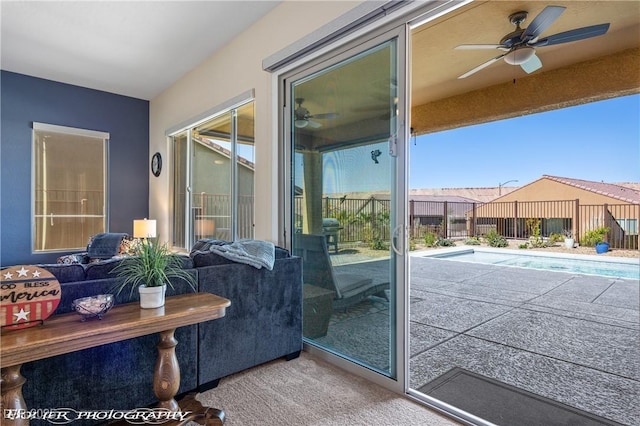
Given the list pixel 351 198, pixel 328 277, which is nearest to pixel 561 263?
pixel 328 277

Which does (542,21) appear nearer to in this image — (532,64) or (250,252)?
(532,64)

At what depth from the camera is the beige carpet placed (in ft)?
5.91

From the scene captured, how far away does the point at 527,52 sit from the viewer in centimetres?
333

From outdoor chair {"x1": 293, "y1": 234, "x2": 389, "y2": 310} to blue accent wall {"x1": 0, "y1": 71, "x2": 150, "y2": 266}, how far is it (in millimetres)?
3964

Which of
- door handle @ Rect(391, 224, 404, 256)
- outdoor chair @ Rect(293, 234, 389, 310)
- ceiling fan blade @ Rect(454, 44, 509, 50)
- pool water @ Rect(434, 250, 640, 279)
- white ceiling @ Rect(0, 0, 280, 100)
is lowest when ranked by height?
pool water @ Rect(434, 250, 640, 279)

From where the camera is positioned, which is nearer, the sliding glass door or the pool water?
the sliding glass door

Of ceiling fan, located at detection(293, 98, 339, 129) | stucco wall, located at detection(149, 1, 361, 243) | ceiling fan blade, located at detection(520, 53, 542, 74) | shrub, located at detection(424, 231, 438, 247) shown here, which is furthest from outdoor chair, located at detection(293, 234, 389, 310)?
shrub, located at detection(424, 231, 438, 247)

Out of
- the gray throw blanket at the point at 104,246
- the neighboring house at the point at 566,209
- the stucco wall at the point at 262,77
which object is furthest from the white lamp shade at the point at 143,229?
the neighboring house at the point at 566,209

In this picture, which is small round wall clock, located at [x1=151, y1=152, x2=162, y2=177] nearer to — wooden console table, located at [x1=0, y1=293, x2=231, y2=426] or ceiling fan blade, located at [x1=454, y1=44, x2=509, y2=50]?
wooden console table, located at [x1=0, y1=293, x2=231, y2=426]

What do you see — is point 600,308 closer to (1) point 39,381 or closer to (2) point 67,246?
(1) point 39,381

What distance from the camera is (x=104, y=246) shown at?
170 inches

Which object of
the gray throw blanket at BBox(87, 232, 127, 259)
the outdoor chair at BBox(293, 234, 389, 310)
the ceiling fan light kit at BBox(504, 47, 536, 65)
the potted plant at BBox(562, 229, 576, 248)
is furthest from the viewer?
the potted plant at BBox(562, 229, 576, 248)

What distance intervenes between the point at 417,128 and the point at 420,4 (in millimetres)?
3939

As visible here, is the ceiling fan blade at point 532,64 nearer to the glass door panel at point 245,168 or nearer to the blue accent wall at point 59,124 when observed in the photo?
the glass door panel at point 245,168
